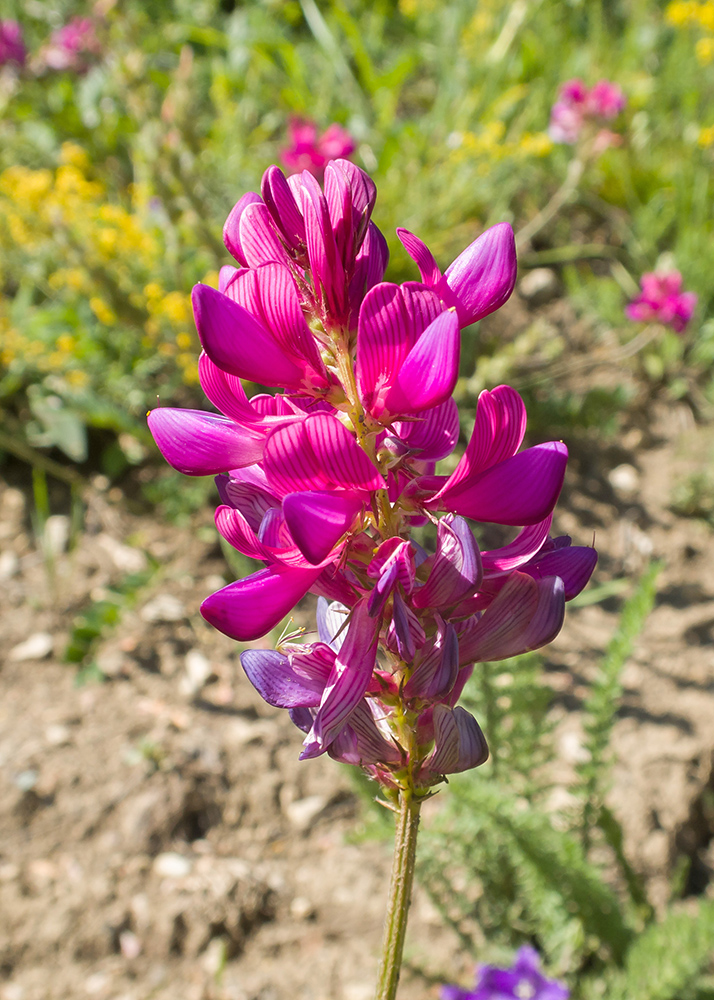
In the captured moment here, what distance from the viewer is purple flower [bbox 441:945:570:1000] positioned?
149 cm

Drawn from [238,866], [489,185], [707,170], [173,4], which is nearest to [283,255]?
[238,866]

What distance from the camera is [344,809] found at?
2139mm

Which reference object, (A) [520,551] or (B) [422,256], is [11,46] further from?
(A) [520,551]

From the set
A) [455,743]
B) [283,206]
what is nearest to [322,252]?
[283,206]

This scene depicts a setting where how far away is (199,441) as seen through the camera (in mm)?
Result: 748

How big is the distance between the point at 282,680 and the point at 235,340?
13.0 inches

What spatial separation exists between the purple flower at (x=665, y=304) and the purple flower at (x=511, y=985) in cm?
232

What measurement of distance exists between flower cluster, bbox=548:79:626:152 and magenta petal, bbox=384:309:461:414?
314cm

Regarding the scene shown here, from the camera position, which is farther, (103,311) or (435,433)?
(103,311)

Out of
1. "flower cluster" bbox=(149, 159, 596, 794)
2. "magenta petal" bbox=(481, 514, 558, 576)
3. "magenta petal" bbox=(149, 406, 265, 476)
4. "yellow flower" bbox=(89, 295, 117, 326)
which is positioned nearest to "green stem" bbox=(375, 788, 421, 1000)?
"flower cluster" bbox=(149, 159, 596, 794)

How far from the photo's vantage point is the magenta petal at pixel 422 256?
750 mm

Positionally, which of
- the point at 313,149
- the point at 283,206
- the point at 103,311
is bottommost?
the point at 103,311

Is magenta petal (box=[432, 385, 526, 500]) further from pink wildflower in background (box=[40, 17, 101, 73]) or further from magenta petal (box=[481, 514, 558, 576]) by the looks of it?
pink wildflower in background (box=[40, 17, 101, 73])

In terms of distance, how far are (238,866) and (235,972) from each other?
241mm
